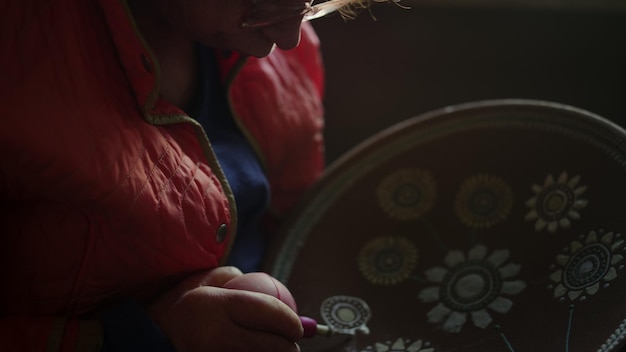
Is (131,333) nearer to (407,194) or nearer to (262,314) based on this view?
(262,314)

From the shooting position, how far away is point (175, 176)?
2.16 ft

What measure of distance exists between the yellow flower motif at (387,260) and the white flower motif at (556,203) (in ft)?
0.45

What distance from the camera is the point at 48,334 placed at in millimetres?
593

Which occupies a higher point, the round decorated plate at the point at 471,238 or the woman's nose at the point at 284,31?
the woman's nose at the point at 284,31

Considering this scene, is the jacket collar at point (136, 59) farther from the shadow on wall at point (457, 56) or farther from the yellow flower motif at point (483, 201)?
the shadow on wall at point (457, 56)

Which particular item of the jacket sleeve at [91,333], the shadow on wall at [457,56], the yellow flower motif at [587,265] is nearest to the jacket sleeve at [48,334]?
the jacket sleeve at [91,333]

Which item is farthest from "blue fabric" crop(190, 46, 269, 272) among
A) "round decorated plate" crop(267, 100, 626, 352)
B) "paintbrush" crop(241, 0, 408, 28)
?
"paintbrush" crop(241, 0, 408, 28)

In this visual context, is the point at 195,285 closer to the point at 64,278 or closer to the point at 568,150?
the point at 64,278

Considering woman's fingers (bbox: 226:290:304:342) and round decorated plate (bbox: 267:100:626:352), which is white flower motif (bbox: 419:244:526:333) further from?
woman's fingers (bbox: 226:290:304:342)

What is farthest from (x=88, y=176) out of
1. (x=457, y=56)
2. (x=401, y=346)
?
(x=457, y=56)

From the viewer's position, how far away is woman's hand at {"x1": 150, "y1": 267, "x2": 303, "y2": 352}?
2.03 ft

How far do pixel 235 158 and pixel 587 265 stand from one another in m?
0.37

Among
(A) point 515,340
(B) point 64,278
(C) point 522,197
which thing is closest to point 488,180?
(C) point 522,197

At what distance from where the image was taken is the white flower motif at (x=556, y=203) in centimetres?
76
